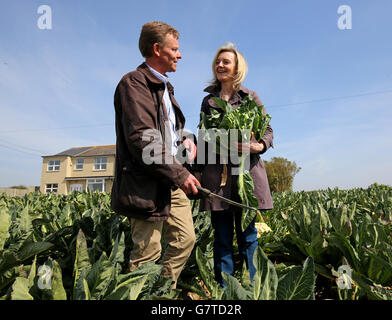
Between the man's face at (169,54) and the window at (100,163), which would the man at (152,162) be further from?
the window at (100,163)

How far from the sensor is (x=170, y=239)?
7.00 feet

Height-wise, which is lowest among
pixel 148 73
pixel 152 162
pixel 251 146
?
pixel 152 162

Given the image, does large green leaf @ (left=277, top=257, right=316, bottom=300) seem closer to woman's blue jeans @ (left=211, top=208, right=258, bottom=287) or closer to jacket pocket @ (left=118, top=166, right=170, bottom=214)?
woman's blue jeans @ (left=211, top=208, right=258, bottom=287)

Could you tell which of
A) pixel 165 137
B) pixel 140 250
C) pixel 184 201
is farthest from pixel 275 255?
pixel 165 137

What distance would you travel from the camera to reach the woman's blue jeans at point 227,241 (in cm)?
228

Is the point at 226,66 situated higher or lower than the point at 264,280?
higher

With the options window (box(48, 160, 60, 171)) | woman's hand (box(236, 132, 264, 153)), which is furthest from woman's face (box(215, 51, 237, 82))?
window (box(48, 160, 60, 171))

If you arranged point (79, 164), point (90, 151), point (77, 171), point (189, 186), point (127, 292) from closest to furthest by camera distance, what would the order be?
point (127, 292), point (189, 186), point (77, 171), point (79, 164), point (90, 151)

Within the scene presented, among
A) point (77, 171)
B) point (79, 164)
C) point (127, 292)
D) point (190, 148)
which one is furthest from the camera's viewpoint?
point (79, 164)

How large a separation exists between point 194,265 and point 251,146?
53.8 inches

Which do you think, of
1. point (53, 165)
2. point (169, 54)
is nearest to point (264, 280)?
point (169, 54)

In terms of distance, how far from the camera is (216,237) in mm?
2367

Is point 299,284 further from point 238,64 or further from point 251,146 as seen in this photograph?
point 238,64
